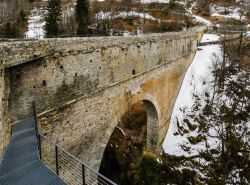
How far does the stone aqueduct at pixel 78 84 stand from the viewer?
9.34m

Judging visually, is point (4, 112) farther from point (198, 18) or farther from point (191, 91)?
point (198, 18)

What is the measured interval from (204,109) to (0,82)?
19973mm

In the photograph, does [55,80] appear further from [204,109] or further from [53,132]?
[204,109]

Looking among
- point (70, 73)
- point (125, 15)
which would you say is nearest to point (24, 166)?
point (70, 73)

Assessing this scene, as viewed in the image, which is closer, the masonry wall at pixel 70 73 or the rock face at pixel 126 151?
the masonry wall at pixel 70 73

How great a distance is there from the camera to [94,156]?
530 inches

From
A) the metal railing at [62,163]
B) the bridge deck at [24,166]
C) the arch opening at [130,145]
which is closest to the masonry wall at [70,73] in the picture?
the metal railing at [62,163]

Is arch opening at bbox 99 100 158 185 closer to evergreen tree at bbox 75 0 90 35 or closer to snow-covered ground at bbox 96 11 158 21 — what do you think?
evergreen tree at bbox 75 0 90 35

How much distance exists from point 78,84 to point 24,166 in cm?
575

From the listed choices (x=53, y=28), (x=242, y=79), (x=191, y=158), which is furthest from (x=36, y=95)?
(x=53, y=28)

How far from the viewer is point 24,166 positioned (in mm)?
6789

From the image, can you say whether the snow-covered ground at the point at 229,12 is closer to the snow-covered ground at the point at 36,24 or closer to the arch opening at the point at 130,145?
the snow-covered ground at the point at 36,24

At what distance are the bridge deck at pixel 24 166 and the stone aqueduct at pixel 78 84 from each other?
40 cm

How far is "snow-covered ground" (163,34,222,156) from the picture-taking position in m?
22.4
